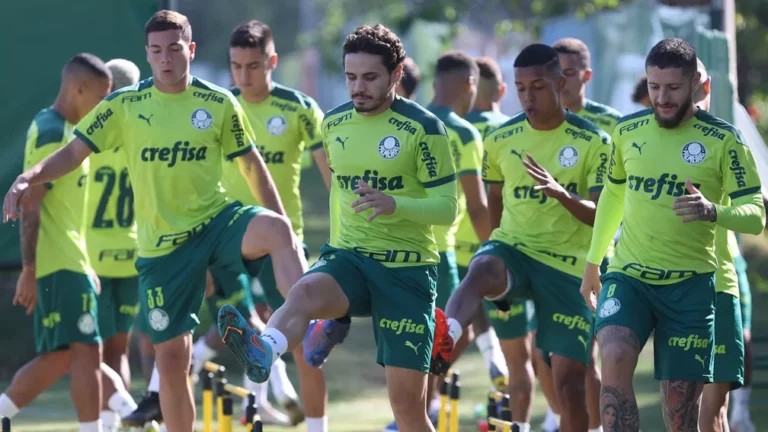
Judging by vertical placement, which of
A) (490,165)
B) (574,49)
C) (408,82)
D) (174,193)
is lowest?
(174,193)

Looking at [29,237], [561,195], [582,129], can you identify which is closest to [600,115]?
[582,129]

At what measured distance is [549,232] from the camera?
8672mm

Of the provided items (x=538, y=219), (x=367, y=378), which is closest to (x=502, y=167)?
(x=538, y=219)

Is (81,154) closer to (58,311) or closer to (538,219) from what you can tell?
(58,311)

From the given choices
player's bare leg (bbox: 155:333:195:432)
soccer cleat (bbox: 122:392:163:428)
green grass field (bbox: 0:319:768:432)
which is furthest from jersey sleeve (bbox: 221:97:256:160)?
green grass field (bbox: 0:319:768:432)

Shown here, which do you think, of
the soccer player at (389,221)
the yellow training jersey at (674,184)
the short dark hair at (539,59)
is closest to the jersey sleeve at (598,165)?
the short dark hair at (539,59)

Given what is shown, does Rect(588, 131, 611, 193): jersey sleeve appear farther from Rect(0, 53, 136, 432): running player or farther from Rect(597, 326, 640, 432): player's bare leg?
Rect(0, 53, 136, 432): running player

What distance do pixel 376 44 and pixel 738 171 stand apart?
1943 mm

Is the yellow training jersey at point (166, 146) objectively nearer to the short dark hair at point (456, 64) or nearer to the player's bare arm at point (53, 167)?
the player's bare arm at point (53, 167)

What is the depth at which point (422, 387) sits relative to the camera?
7320 mm

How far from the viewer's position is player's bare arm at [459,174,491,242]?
937cm

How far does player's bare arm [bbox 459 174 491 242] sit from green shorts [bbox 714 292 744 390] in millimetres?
1985

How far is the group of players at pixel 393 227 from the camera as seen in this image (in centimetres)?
722

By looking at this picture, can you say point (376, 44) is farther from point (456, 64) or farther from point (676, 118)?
point (456, 64)
